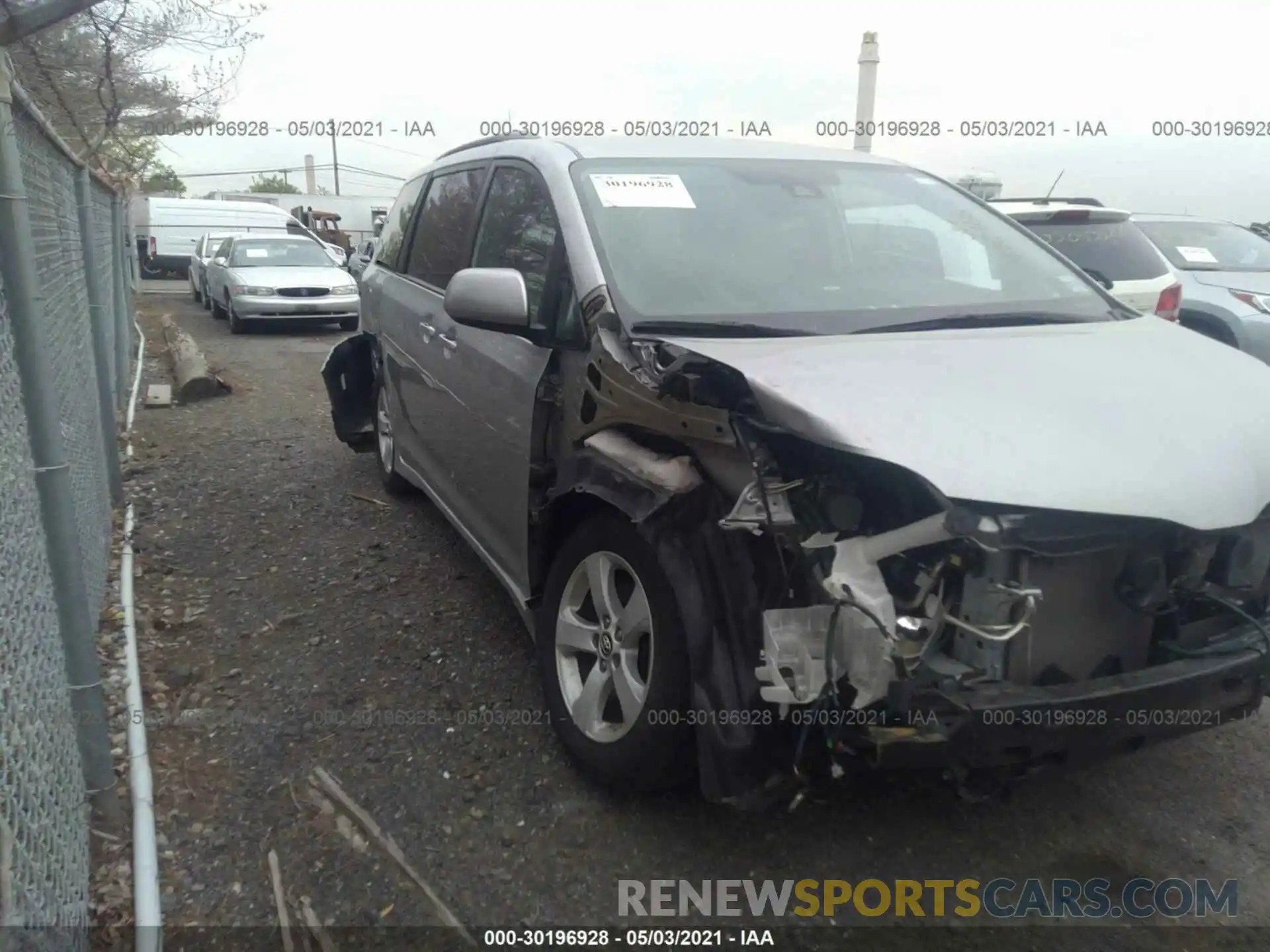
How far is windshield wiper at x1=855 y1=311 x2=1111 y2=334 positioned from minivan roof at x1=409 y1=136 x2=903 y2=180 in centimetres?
103

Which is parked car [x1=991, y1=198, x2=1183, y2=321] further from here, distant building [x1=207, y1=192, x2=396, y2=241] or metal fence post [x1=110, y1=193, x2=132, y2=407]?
distant building [x1=207, y1=192, x2=396, y2=241]

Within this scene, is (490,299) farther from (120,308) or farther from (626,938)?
(120,308)

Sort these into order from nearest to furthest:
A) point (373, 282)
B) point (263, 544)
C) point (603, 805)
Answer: point (603, 805) < point (263, 544) < point (373, 282)

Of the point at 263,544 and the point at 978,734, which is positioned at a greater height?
the point at 978,734

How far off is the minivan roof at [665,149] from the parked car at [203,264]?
14.9m

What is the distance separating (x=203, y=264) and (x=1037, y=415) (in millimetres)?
18176

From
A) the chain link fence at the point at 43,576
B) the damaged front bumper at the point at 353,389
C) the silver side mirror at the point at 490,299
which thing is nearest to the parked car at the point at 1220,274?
the damaged front bumper at the point at 353,389

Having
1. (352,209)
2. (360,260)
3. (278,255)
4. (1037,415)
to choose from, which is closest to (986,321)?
(1037,415)

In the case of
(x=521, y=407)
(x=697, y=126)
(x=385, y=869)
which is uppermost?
(x=697, y=126)

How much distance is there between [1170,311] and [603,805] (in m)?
6.06

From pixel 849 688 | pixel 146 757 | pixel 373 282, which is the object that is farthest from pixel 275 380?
pixel 849 688

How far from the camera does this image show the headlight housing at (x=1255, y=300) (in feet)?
24.6

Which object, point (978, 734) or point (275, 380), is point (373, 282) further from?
point (275, 380)

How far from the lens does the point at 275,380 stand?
9750 millimetres
